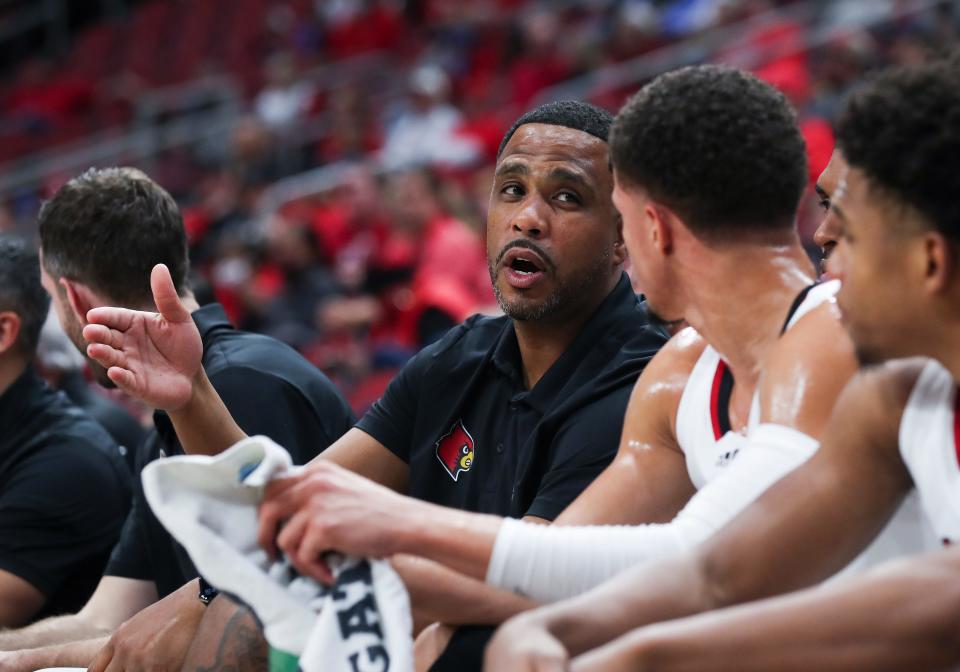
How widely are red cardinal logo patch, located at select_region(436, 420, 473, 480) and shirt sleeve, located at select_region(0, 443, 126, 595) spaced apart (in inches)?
53.6

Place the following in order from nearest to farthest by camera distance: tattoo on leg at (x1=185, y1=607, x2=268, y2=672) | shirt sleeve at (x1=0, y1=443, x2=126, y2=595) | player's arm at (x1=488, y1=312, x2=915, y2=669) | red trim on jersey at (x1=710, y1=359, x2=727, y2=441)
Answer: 1. player's arm at (x1=488, y1=312, x2=915, y2=669)
2. red trim on jersey at (x1=710, y1=359, x2=727, y2=441)
3. tattoo on leg at (x1=185, y1=607, x2=268, y2=672)
4. shirt sleeve at (x1=0, y1=443, x2=126, y2=595)

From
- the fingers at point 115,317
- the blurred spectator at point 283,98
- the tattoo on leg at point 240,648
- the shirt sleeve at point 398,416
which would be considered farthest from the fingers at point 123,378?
the blurred spectator at point 283,98

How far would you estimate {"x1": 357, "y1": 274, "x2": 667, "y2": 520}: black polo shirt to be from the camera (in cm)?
301

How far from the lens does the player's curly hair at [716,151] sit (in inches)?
96.0

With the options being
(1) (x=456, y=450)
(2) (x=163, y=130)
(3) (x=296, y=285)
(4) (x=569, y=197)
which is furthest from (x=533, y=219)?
(2) (x=163, y=130)

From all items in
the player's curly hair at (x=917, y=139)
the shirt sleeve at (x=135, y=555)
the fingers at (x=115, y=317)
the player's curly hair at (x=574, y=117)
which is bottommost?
the shirt sleeve at (x=135, y=555)

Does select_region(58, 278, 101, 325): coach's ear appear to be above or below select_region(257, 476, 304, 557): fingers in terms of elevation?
below

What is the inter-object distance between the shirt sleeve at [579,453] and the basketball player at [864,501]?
2.57 ft

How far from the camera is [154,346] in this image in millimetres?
3035

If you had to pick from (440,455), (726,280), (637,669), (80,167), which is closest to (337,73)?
(80,167)

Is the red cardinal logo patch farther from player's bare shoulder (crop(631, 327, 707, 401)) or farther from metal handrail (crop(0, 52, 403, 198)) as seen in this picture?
metal handrail (crop(0, 52, 403, 198))

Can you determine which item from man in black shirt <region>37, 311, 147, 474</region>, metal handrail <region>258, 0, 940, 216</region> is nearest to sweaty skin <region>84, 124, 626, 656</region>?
man in black shirt <region>37, 311, 147, 474</region>

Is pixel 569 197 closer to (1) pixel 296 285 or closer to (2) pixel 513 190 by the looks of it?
(2) pixel 513 190

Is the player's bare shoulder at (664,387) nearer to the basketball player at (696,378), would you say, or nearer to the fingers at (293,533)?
the basketball player at (696,378)
